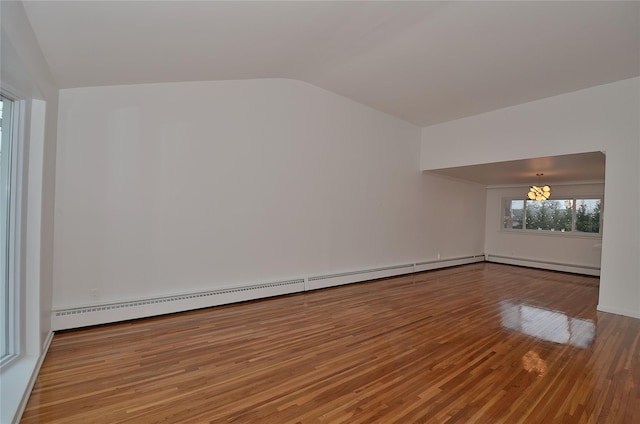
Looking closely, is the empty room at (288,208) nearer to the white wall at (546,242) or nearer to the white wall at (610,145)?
the white wall at (610,145)

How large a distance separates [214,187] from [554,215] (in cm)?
897

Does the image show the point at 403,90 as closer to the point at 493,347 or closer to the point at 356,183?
the point at 356,183

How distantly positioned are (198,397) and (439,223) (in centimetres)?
676

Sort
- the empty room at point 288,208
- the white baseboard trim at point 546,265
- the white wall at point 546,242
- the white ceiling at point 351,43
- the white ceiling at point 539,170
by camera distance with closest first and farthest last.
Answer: the empty room at point 288,208, the white ceiling at point 351,43, the white ceiling at point 539,170, the white baseboard trim at point 546,265, the white wall at point 546,242

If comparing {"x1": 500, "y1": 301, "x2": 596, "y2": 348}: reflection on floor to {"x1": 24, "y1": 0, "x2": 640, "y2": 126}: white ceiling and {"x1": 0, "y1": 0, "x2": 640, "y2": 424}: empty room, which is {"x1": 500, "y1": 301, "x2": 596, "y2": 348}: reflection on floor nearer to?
{"x1": 0, "y1": 0, "x2": 640, "y2": 424}: empty room

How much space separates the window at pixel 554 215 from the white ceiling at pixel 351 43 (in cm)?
456

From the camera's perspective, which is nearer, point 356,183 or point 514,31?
point 514,31

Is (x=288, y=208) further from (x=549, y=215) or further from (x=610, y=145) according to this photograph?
(x=549, y=215)

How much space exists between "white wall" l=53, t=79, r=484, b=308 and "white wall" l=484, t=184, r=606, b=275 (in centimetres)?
475

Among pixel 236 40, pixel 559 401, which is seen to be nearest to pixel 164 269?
pixel 236 40

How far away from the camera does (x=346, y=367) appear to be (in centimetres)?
254

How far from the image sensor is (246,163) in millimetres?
4262

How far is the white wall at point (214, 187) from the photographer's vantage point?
3.18m

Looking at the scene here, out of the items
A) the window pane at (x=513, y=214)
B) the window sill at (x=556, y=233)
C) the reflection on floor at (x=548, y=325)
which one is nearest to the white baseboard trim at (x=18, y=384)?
the reflection on floor at (x=548, y=325)
